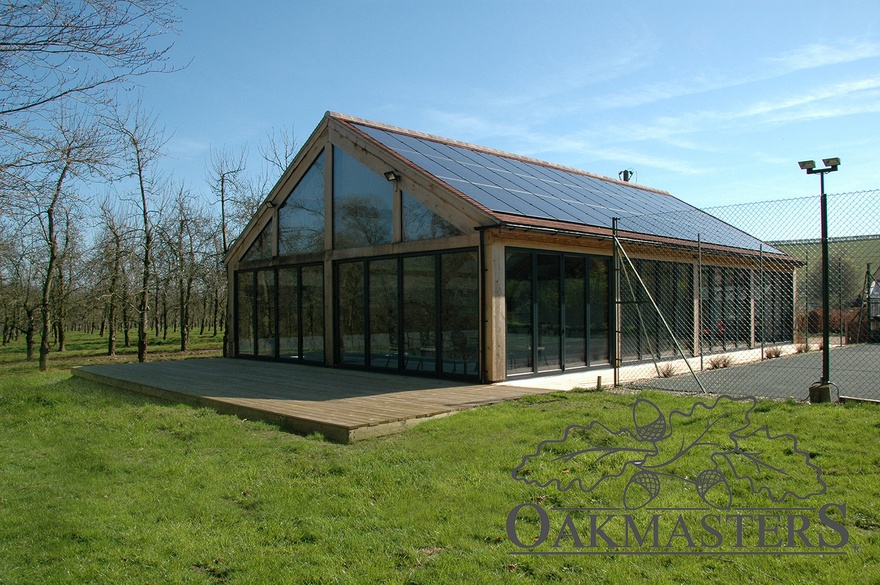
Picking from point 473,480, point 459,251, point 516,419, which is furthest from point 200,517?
point 459,251

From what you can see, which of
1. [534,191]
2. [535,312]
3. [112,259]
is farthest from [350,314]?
[112,259]

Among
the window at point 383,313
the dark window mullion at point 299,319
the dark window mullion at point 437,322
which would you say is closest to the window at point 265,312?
the dark window mullion at point 299,319

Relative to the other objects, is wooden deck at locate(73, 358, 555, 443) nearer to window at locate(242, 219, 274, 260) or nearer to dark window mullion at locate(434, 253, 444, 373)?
dark window mullion at locate(434, 253, 444, 373)

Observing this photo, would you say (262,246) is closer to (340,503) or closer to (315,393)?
(315,393)

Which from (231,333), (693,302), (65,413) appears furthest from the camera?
(231,333)

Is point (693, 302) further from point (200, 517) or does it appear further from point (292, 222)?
point (200, 517)

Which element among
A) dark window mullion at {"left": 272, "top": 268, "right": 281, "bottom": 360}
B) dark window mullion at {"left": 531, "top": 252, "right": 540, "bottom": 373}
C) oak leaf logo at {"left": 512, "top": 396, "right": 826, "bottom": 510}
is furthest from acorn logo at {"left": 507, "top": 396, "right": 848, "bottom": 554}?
dark window mullion at {"left": 272, "top": 268, "right": 281, "bottom": 360}

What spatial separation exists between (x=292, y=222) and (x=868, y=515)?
13.7 metres

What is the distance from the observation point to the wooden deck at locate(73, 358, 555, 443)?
7.50 metres

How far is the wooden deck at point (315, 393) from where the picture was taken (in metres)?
7.50

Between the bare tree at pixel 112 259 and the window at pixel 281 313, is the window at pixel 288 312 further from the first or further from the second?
the bare tree at pixel 112 259

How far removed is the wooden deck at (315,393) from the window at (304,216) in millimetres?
2978

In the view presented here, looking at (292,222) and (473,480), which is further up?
(292,222)

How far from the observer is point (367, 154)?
43.2ft
